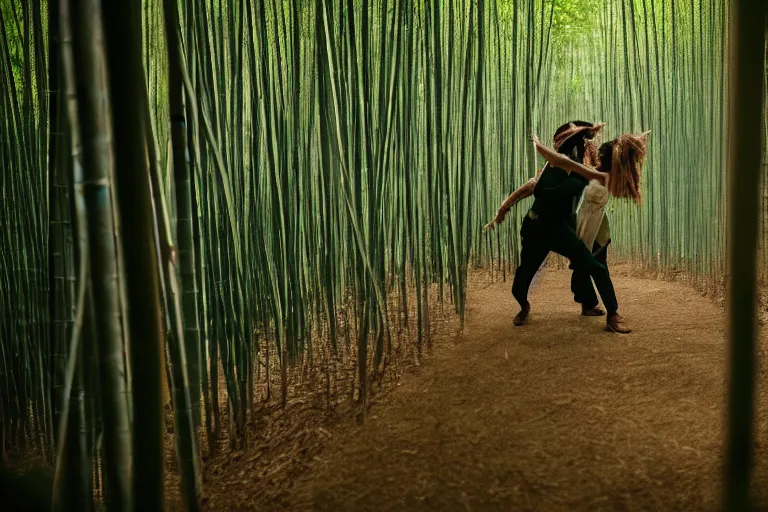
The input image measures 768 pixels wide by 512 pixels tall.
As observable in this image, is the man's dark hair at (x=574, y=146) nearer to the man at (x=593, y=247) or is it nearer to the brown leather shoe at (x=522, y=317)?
the man at (x=593, y=247)

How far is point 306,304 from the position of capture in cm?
179

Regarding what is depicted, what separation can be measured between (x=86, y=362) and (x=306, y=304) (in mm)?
1008

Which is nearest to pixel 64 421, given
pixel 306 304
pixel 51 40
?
pixel 51 40

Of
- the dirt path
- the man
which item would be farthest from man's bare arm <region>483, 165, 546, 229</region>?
the dirt path

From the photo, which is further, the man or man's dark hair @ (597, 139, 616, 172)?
the man

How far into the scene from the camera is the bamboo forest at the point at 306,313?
638 millimetres

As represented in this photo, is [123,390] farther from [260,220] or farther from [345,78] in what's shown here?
[345,78]

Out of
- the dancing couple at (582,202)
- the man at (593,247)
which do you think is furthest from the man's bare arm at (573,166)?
the man at (593,247)

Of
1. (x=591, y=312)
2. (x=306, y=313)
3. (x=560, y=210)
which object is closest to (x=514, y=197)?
(x=560, y=210)

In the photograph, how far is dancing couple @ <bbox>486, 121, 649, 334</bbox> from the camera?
1.55 m

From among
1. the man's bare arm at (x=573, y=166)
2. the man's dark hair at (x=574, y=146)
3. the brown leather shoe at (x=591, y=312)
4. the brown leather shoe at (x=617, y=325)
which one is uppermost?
the man's dark hair at (x=574, y=146)

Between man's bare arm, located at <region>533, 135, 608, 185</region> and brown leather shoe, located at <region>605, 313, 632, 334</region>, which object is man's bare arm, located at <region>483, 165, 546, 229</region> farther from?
brown leather shoe, located at <region>605, 313, 632, 334</region>

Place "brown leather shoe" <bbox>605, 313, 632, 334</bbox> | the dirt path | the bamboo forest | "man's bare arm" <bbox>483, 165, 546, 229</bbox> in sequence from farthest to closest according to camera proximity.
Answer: "man's bare arm" <bbox>483, 165, 546, 229</bbox>
"brown leather shoe" <bbox>605, 313, 632, 334</bbox>
the dirt path
the bamboo forest

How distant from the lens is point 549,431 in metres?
0.99
